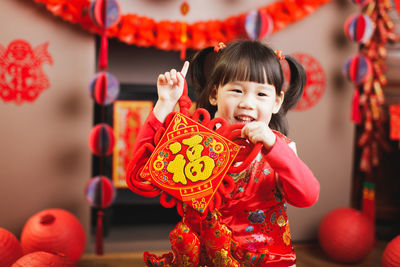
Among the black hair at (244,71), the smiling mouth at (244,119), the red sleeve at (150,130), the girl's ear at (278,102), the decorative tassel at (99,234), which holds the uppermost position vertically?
the black hair at (244,71)

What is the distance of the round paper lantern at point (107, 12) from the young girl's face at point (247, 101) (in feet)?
3.41

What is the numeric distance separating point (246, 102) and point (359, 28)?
144cm

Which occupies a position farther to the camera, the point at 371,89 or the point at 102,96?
the point at 371,89

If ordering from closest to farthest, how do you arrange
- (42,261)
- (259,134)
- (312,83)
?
(259,134) < (42,261) < (312,83)

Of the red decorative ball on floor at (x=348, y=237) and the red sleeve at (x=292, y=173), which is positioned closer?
the red sleeve at (x=292, y=173)

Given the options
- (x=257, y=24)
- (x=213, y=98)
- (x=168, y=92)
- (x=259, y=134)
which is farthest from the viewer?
(x=257, y=24)

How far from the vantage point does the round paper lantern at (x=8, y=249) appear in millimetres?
1446

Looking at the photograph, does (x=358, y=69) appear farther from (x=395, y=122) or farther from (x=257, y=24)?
(x=257, y=24)

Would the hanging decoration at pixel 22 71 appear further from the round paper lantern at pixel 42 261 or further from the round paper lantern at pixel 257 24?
the round paper lantern at pixel 257 24

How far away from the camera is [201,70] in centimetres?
103

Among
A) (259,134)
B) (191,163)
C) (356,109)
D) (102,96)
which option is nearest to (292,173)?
(259,134)

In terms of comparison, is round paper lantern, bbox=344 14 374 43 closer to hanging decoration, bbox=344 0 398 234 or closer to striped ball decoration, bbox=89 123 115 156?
hanging decoration, bbox=344 0 398 234

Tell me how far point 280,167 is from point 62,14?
1.46m

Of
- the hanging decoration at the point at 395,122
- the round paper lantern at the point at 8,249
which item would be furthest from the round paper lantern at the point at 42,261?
the hanging decoration at the point at 395,122
